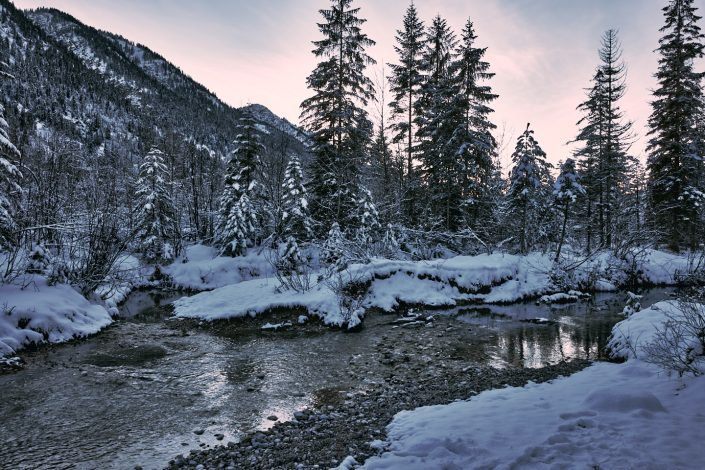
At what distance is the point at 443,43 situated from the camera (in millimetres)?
25625

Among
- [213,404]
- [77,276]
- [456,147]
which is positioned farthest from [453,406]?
[456,147]

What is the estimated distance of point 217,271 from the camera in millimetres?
22906

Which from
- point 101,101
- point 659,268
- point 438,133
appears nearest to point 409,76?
point 438,133

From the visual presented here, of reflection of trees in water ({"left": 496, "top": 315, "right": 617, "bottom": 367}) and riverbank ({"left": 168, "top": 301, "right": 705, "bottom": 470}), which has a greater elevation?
riverbank ({"left": 168, "top": 301, "right": 705, "bottom": 470})

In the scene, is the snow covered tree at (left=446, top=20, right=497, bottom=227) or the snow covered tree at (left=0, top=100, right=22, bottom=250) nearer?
the snow covered tree at (left=0, top=100, right=22, bottom=250)

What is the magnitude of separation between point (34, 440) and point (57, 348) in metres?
5.37

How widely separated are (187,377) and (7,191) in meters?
10.7

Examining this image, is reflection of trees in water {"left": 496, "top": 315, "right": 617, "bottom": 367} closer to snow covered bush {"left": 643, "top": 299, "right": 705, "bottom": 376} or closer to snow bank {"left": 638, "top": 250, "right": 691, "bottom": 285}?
snow covered bush {"left": 643, "top": 299, "right": 705, "bottom": 376}

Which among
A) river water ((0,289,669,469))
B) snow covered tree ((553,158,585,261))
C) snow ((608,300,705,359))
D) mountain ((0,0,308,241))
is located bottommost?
river water ((0,289,669,469))

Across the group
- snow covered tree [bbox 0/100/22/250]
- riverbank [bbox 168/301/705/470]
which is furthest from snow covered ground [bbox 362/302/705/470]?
snow covered tree [bbox 0/100/22/250]

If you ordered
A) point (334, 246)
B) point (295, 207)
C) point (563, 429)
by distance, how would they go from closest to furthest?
point (563, 429) < point (334, 246) < point (295, 207)

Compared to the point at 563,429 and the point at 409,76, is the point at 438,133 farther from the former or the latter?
the point at 563,429

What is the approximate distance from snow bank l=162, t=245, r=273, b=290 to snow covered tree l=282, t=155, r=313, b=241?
2.52 meters

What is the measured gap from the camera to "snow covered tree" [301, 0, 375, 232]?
72.3ft
